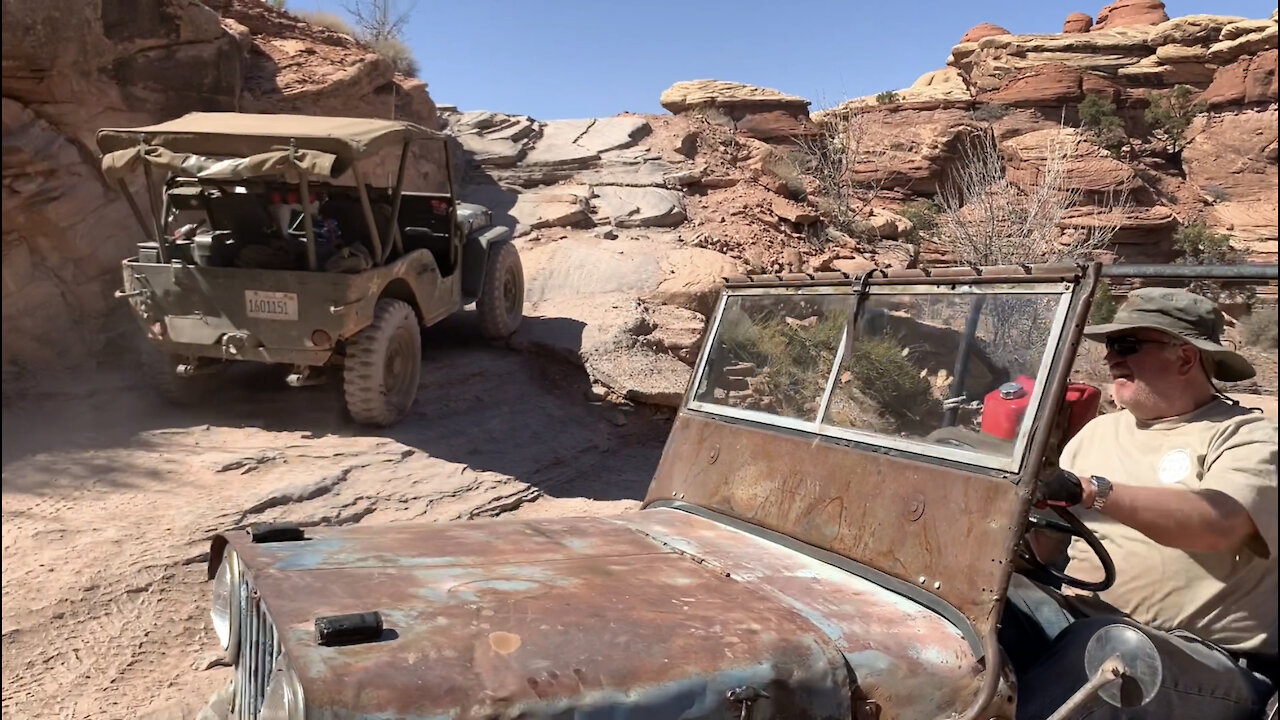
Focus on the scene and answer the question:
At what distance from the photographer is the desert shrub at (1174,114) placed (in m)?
26.4

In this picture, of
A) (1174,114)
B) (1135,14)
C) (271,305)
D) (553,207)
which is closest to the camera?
(271,305)

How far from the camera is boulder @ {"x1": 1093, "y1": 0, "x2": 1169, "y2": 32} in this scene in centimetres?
3422

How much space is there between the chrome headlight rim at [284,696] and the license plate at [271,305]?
515cm

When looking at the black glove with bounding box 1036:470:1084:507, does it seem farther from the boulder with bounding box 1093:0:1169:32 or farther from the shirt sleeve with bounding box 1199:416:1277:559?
the boulder with bounding box 1093:0:1169:32

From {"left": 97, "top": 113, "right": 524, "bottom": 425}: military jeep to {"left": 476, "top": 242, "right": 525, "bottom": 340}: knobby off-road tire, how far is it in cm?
109

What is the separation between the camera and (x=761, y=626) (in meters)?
1.82

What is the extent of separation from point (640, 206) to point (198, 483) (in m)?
8.94

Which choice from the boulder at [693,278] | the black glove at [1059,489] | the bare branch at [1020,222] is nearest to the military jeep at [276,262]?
the boulder at [693,278]

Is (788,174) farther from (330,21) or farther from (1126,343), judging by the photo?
(1126,343)

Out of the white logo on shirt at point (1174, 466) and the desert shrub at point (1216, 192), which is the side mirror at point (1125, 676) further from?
the desert shrub at point (1216, 192)

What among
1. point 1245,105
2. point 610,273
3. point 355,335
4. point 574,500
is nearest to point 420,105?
point 610,273

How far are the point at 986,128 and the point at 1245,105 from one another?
8.15 meters

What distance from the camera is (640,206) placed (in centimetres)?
1357

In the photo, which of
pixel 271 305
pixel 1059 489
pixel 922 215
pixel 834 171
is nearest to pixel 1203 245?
pixel 922 215
